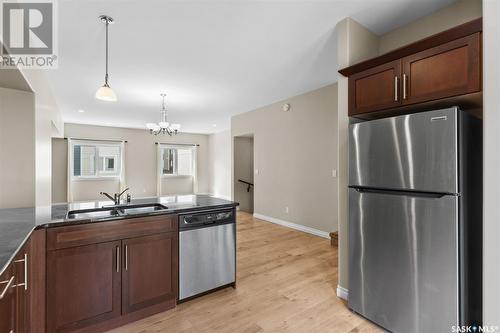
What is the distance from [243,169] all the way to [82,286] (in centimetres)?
529

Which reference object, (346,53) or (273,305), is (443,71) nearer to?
(346,53)

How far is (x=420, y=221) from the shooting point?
5.29 ft

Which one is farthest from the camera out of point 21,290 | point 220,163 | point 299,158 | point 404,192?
point 220,163

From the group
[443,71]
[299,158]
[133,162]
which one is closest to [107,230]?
[443,71]

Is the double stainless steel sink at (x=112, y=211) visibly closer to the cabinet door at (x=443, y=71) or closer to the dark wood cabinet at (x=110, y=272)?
the dark wood cabinet at (x=110, y=272)

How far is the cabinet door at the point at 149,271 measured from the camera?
74.4 inches

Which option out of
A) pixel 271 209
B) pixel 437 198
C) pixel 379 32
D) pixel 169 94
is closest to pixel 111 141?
pixel 169 94

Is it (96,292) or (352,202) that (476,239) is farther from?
(96,292)

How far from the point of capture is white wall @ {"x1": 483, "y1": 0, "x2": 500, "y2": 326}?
1376mm

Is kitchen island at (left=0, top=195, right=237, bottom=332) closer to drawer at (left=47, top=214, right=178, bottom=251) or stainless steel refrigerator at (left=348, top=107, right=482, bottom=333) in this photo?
drawer at (left=47, top=214, right=178, bottom=251)

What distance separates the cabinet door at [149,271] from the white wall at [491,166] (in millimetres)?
2194

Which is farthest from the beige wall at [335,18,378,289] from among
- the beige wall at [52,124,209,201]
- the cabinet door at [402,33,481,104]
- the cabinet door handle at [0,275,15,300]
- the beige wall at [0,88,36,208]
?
the beige wall at [52,124,209,201]

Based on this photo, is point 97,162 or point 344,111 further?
point 97,162

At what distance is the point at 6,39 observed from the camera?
1.72 metres
